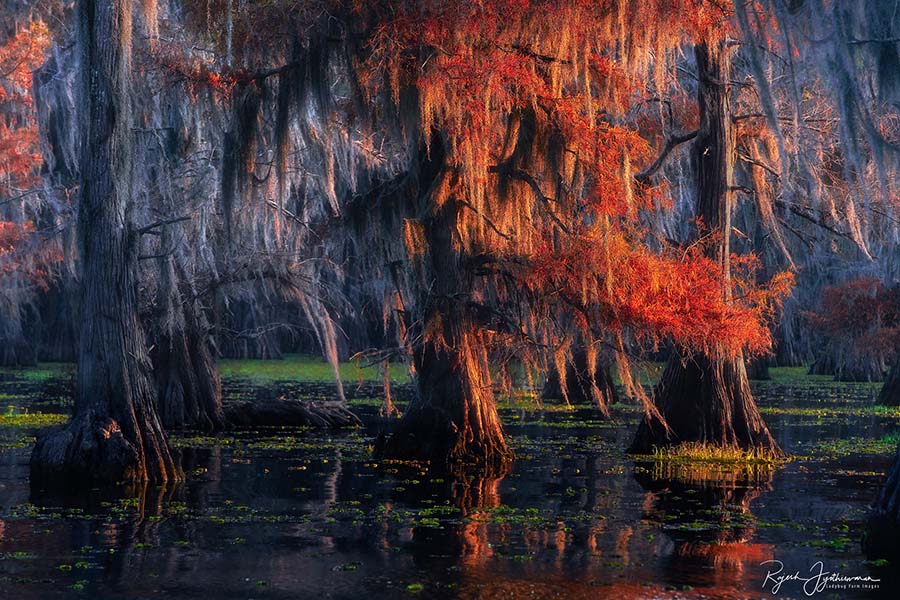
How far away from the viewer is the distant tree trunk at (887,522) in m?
11.1

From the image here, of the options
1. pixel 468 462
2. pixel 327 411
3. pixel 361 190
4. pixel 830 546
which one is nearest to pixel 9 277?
pixel 327 411

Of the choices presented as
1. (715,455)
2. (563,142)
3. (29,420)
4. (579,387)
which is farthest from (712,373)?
(579,387)

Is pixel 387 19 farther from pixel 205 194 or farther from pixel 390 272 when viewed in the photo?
pixel 205 194

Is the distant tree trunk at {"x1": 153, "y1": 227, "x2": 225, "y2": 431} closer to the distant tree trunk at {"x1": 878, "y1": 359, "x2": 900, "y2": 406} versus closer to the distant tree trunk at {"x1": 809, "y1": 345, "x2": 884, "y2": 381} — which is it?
the distant tree trunk at {"x1": 878, "y1": 359, "x2": 900, "y2": 406}

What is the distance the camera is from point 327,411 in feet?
83.4

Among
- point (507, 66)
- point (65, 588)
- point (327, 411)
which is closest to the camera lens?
point (65, 588)

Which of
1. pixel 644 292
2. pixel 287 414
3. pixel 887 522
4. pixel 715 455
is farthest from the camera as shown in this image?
pixel 287 414

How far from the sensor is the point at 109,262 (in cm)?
1669

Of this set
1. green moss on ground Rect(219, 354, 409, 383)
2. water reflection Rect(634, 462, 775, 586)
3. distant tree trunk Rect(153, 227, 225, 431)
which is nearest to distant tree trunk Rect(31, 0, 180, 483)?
water reflection Rect(634, 462, 775, 586)

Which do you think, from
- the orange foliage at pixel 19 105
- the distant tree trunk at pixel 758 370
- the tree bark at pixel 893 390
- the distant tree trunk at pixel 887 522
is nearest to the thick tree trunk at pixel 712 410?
the distant tree trunk at pixel 887 522

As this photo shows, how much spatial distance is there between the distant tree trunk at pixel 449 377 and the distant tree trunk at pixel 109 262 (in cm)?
386

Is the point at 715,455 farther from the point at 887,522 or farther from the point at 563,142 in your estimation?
the point at 887,522

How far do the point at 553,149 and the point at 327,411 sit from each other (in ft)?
30.5
